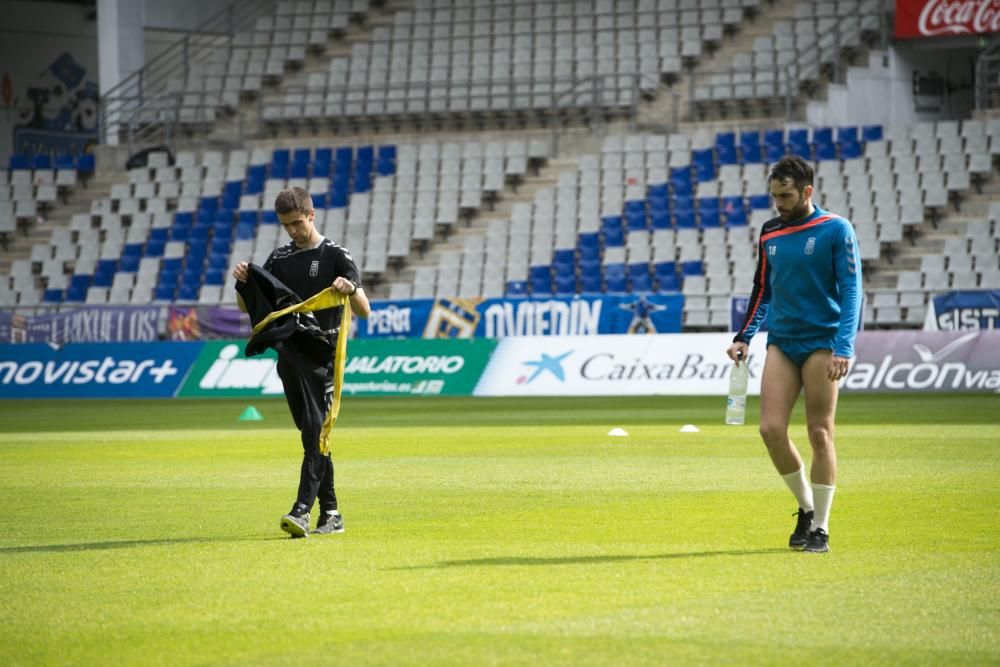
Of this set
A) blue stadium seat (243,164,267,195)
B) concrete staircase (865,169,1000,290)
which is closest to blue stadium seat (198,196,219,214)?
blue stadium seat (243,164,267,195)

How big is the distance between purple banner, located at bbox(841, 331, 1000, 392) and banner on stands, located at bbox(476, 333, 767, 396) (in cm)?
193

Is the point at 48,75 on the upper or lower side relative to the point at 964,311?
upper

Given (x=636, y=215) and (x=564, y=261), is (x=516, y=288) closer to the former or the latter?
(x=564, y=261)

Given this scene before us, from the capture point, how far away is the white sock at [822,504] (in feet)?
28.9

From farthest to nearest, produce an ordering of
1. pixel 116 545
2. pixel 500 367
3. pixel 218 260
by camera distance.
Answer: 1. pixel 218 260
2. pixel 500 367
3. pixel 116 545

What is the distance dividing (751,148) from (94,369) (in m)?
16.4

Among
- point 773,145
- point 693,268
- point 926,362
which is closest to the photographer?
point 926,362

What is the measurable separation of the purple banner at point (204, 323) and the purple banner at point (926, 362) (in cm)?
1336

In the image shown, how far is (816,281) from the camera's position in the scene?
29.3 ft

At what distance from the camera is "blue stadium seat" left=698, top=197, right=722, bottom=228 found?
3703 centimetres

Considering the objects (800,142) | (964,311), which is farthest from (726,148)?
(964,311)

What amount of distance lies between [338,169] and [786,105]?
40.4ft

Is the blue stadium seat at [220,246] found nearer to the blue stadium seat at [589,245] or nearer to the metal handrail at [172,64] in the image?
the metal handrail at [172,64]

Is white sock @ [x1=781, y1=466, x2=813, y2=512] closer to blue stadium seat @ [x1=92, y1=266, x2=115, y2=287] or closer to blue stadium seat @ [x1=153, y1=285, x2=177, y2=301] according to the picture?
blue stadium seat @ [x1=153, y1=285, x2=177, y2=301]
